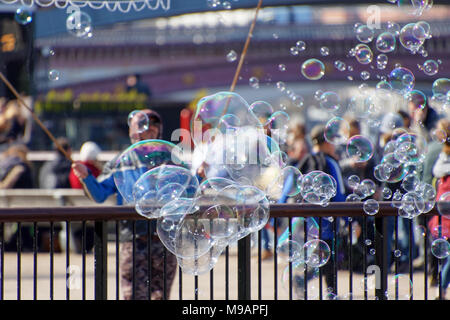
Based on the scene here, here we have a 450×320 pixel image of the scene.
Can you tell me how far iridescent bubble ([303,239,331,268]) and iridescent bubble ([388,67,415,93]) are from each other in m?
1.72

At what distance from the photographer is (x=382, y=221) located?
4961mm

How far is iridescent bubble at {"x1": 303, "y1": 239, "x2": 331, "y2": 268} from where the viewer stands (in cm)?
493

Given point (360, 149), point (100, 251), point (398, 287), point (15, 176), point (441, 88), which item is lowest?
point (398, 287)

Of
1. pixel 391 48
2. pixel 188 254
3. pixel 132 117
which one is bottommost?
pixel 188 254

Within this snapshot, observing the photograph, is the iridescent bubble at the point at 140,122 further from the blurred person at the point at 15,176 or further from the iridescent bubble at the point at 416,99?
the blurred person at the point at 15,176

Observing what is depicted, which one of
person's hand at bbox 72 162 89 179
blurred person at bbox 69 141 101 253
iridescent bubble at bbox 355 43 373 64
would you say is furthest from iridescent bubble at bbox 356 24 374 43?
blurred person at bbox 69 141 101 253

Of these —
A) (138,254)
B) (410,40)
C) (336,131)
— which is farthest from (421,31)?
(138,254)

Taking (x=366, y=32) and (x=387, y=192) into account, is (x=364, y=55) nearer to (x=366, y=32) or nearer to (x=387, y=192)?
(x=366, y=32)

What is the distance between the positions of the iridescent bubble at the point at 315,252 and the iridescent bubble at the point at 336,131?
131 centimetres

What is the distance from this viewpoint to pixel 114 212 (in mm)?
4617

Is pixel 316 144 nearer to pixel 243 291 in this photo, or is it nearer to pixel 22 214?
pixel 243 291

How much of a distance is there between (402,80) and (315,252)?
1.78 metres

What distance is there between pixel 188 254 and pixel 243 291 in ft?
1.74
